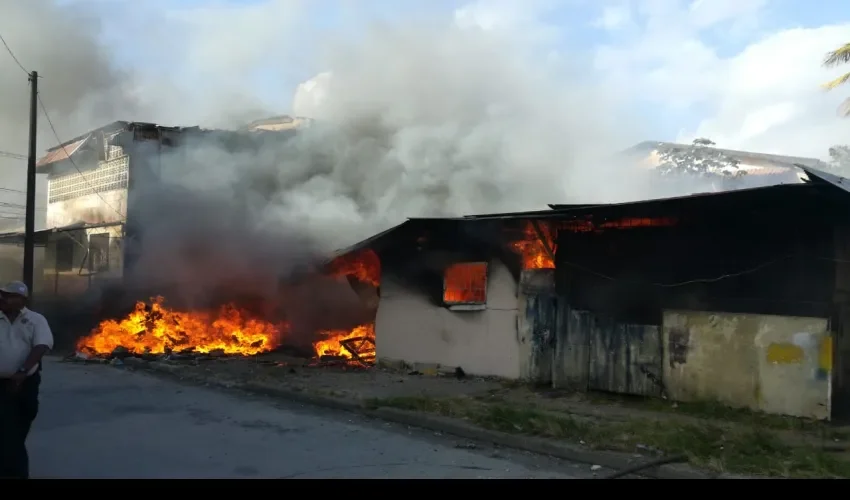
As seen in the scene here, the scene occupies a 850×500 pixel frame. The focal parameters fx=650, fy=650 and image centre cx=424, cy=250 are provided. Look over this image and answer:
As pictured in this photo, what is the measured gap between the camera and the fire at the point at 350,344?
14867mm

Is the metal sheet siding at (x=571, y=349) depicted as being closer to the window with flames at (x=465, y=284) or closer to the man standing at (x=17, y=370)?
the window with flames at (x=465, y=284)

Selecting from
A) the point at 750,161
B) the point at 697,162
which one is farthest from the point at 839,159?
the point at 697,162

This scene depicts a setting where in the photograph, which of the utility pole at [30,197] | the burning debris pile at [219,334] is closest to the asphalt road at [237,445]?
the burning debris pile at [219,334]

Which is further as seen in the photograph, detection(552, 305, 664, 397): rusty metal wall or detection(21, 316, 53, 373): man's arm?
detection(552, 305, 664, 397): rusty metal wall

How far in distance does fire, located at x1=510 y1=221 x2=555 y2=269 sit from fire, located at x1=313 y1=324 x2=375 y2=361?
189 inches

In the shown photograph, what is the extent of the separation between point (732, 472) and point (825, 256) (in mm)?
3820

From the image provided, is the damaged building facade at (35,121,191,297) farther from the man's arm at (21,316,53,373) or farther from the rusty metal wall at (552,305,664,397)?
the man's arm at (21,316,53,373)

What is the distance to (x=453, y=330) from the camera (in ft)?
40.5

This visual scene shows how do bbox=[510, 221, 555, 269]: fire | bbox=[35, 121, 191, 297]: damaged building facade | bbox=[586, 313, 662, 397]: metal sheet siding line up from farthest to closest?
1. bbox=[35, 121, 191, 297]: damaged building facade
2. bbox=[510, 221, 555, 269]: fire
3. bbox=[586, 313, 662, 397]: metal sheet siding

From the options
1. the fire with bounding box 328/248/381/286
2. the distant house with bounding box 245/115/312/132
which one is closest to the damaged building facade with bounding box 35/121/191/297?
the distant house with bounding box 245/115/312/132

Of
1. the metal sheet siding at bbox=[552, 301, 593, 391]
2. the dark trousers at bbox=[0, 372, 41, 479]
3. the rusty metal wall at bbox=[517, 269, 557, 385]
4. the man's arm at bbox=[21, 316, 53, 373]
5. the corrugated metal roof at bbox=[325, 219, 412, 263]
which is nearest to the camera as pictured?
the dark trousers at bbox=[0, 372, 41, 479]

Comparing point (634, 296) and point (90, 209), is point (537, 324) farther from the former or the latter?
point (90, 209)

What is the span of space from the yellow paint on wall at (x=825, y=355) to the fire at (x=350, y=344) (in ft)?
29.1

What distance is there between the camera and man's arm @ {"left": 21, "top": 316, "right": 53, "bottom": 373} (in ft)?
15.8
